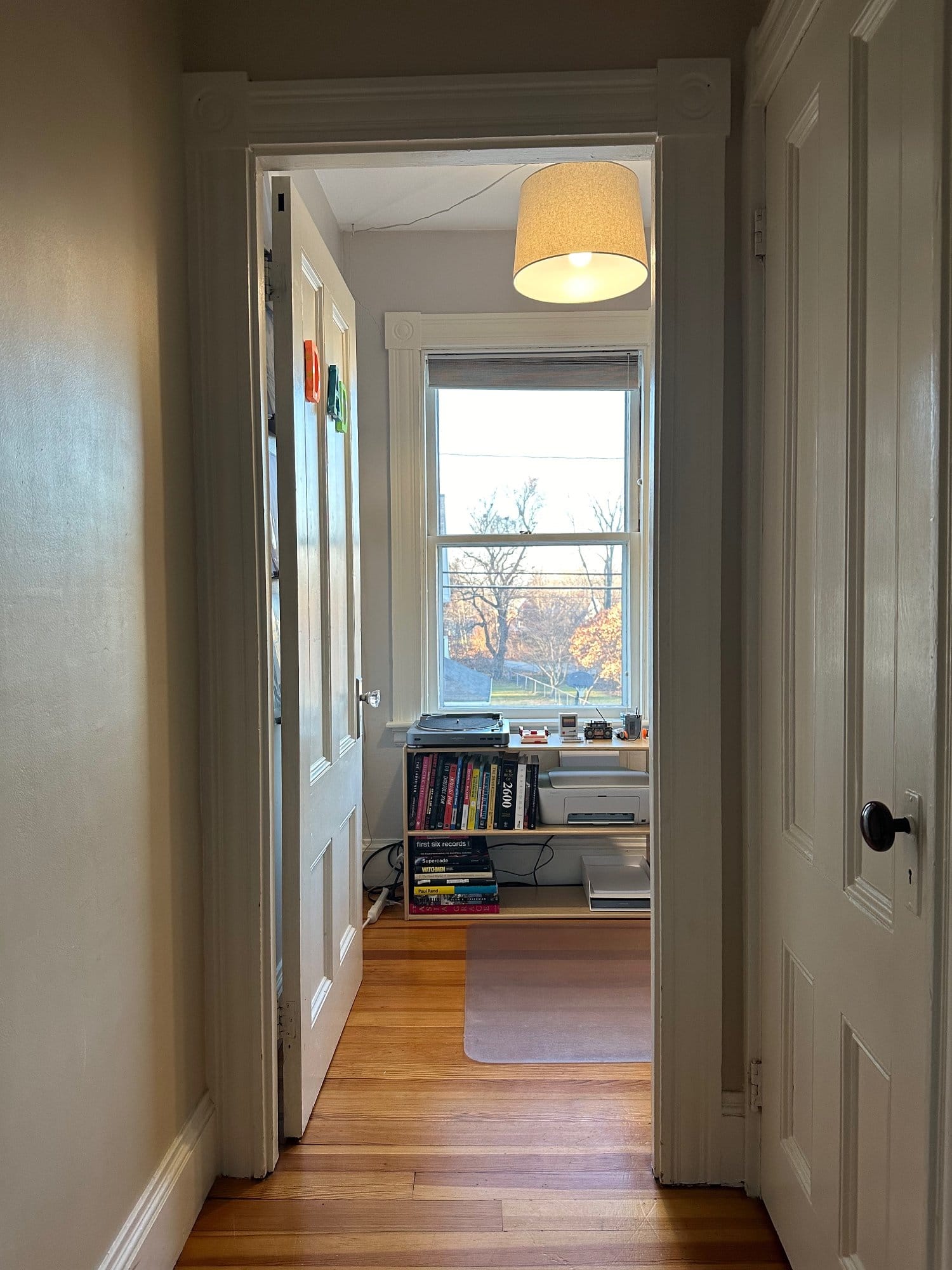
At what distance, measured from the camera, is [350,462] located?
8.82ft

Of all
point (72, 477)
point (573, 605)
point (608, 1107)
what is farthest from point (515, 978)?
point (72, 477)

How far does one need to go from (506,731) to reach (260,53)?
2.34 metres

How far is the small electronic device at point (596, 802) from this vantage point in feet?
11.3

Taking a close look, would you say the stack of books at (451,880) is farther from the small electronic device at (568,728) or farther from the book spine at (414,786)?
the small electronic device at (568,728)

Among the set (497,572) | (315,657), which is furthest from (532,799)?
(315,657)

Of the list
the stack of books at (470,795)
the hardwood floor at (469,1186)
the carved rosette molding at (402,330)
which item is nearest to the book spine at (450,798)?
the stack of books at (470,795)

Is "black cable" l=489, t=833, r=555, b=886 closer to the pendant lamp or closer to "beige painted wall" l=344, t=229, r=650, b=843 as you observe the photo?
"beige painted wall" l=344, t=229, r=650, b=843

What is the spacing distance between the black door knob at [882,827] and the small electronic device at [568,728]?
7.82ft

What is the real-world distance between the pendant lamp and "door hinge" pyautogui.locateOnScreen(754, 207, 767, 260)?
0.77 meters

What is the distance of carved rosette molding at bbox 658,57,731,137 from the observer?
1761mm

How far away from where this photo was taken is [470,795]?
11.4ft

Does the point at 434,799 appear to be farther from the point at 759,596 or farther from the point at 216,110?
the point at 216,110

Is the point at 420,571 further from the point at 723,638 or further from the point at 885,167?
the point at 885,167

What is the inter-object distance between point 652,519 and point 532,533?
6.14ft
